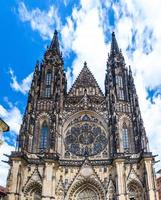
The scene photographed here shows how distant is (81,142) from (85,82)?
322 inches

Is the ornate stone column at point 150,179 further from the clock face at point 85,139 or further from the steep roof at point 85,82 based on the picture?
the steep roof at point 85,82

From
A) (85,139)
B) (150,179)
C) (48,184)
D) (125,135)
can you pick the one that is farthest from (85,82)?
(150,179)

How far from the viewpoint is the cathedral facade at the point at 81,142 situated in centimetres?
2745

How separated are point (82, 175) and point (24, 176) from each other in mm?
5523

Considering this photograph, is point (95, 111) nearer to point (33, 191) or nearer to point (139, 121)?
point (139, 121)

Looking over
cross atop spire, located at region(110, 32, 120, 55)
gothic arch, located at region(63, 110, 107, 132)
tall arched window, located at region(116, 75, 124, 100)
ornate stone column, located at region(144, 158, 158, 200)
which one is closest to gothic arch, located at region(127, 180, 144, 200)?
ornate stone column, located at region(144, 158, 158, 200)

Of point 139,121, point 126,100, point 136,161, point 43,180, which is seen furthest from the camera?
point 126,100

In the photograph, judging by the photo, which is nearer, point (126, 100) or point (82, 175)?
point (82, 175)

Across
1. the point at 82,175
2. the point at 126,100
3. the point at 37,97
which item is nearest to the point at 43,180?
the point at 82,175

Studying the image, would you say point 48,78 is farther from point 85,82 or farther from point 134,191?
point 134,191

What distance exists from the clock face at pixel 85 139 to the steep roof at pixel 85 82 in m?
4.69

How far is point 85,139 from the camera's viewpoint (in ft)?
102

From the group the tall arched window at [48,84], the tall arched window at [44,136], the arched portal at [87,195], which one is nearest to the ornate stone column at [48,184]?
the arched portal at [87,195]

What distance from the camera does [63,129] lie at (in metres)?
31.6
